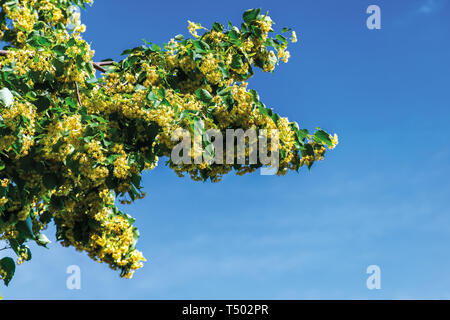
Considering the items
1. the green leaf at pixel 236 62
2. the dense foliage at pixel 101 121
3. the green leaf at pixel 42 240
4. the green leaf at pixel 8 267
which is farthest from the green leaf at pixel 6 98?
the green leaf at pixel 236 62

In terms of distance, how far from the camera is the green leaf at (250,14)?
24.4ft

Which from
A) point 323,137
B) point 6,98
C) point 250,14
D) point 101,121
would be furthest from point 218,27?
point 6,98

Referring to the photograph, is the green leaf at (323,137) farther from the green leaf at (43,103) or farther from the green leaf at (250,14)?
the green leaf at (43,103)

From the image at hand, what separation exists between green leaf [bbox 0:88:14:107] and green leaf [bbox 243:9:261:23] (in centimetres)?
371

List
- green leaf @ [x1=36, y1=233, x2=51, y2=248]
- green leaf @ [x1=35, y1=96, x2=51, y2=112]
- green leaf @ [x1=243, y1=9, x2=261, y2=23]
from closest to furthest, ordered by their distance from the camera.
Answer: green leaf @ [x1=35, y1=96, x2=51, y2=112] < green leaf @ [x1=36, y1=233, x2=51, y2=248] < green leaf @ [x1=243, y1=9, x2=261, y2=23]

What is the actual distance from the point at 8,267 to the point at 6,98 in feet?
8.02

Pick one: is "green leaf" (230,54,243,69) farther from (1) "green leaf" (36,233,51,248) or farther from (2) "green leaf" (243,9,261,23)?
(1) "green leaf" (36,233,51,248)

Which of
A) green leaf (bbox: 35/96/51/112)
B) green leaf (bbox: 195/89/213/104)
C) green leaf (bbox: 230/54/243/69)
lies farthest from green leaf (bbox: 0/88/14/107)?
green leaf (bbox: 230/54/243/69)

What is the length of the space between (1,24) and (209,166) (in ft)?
Answer: 13.3

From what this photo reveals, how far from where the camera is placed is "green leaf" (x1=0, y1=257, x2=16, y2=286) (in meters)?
6.41

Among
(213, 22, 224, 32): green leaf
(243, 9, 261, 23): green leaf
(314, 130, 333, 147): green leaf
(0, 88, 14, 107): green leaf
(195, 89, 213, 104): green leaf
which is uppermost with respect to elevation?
(243, 9, 261, 23): green leaf

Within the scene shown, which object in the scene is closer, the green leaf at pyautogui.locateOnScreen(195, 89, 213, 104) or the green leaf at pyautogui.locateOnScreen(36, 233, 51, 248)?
the green leaf at pyautogui.locateOnScreen(195, 89, 213, 104)
